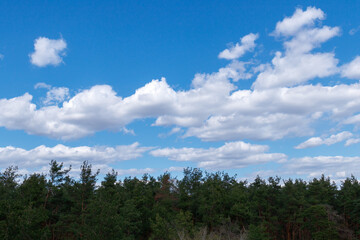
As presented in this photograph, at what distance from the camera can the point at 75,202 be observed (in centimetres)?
4794

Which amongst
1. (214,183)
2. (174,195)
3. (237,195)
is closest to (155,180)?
(174,195)

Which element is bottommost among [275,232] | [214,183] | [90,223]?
[275,232]

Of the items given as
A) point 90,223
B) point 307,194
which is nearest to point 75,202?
point 90,223

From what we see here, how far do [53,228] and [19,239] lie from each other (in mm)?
14189

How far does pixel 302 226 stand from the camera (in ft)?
187

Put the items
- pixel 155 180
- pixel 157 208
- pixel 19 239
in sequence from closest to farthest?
pixel 19 239
pixel 157 208
pixel 155 180

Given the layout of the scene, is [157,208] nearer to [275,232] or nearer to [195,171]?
[195,171]

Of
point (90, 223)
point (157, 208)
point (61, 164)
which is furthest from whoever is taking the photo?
point (157, 208)

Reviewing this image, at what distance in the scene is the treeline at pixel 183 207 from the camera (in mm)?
43281

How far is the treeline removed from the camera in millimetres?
43281

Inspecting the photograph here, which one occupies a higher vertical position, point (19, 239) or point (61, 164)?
point (61, 164)

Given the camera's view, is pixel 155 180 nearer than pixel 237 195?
No

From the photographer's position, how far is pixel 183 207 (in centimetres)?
6419

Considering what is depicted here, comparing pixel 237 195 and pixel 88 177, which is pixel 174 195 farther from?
pixel 88 177
